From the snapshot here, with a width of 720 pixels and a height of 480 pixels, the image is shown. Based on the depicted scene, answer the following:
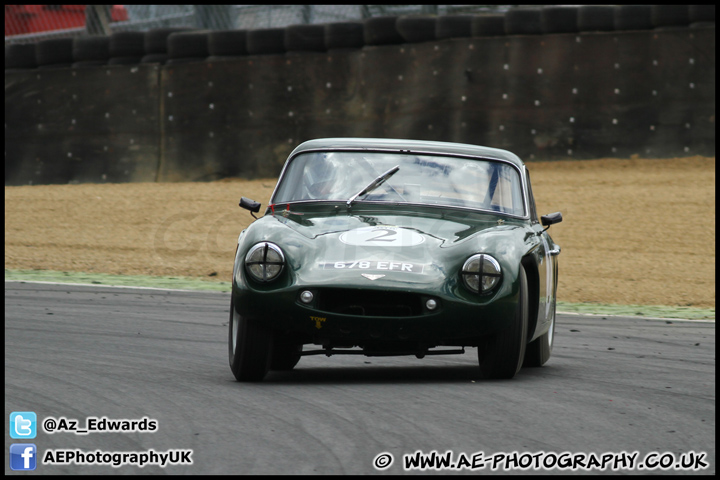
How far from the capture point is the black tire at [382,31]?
19422 millimetres

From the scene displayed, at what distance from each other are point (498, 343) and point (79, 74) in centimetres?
1698

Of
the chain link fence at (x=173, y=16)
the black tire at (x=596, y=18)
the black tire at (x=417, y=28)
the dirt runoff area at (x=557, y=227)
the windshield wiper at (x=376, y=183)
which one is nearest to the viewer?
the windshield wiper at (x=376, y=183)

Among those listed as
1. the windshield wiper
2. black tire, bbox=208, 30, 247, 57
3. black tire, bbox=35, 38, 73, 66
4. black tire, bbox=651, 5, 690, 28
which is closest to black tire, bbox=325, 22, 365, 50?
black tire, bbox=208, 30, 247, 57

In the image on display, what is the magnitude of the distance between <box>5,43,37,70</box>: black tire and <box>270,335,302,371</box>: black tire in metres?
16.7

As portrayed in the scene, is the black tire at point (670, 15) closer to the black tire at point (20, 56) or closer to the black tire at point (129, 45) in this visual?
the black tire at point (129, 45)

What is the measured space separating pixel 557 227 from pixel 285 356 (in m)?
10.7

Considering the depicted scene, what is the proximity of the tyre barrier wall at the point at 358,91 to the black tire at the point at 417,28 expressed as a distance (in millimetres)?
38

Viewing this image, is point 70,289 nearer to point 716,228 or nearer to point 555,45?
point 716,228

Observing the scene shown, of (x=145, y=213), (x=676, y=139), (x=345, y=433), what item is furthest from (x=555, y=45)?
(x=345, y=433)

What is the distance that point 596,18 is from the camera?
18281 mm

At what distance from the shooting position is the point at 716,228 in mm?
15445

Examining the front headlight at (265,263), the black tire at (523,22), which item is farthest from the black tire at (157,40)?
the front headlight at (265,263)

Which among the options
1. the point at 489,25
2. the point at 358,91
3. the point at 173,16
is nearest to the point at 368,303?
the point at 489,25

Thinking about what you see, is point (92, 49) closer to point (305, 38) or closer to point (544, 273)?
point (305, 38)
